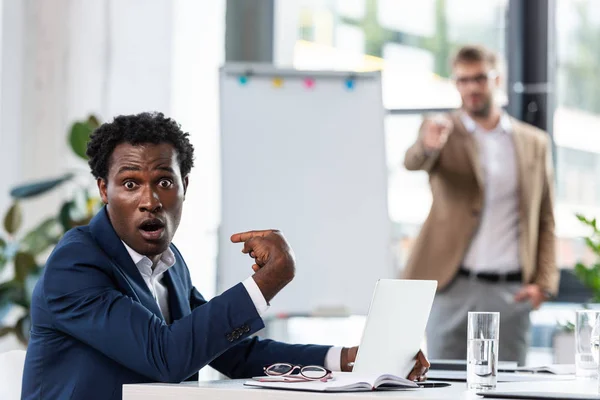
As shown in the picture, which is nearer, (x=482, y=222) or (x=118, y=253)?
(x=118, y=253)

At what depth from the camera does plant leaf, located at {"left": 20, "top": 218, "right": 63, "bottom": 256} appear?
14.3 feet

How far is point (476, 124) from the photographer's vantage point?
4.31 meters

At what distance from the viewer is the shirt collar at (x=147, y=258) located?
2012 millimetres

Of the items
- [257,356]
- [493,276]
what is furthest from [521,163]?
[257,356]

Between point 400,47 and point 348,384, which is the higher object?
point 400,47

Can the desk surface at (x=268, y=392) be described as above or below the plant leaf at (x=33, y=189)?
below

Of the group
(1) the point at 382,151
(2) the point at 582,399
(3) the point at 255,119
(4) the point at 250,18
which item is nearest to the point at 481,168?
(1) the point at 382,151

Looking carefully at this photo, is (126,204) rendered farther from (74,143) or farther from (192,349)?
(74,143)

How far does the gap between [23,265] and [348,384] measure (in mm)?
2928

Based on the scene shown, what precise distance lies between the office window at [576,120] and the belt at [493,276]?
0.71 metres

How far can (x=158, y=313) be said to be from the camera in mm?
2029

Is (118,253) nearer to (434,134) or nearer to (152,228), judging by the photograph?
(152,228)

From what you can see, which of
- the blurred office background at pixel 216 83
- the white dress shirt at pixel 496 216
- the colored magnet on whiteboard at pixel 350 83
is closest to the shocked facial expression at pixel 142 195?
the colored magnet on whiteboard at pixel 350 83

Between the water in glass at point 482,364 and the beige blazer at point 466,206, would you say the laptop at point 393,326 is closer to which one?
the water in glass at point 482,364
